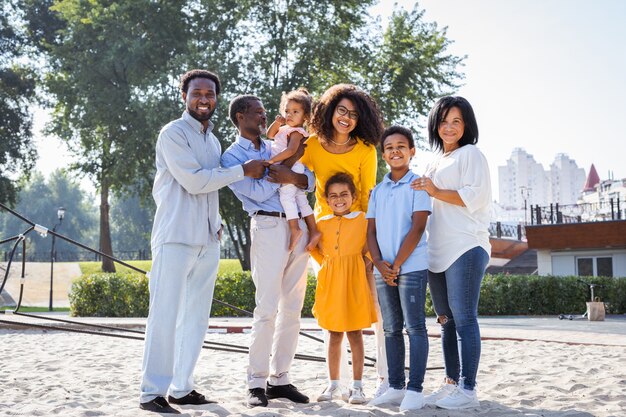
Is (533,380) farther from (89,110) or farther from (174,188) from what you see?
(89,110)

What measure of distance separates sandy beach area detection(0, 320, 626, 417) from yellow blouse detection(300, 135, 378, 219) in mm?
1487

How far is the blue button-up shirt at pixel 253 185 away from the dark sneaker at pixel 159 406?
1.46 m

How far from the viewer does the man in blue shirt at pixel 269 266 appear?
497 cm

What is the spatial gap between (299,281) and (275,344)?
1.64ft

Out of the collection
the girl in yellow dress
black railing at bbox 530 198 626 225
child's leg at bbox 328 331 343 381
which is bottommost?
child's leg at bbox 328 331 343 381

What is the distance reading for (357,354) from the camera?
5.02 meters

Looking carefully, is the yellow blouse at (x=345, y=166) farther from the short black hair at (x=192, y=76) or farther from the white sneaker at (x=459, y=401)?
the white sneaker at (x=459, y=401)

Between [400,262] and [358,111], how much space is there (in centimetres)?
121

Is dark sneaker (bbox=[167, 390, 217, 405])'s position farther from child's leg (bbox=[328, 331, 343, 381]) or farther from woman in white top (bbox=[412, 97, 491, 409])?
woman in white top (bbox=[412, 97, 491, 409])

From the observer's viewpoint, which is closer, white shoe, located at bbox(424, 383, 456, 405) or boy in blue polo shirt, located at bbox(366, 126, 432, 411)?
boy in blue polo shirt, located at bbox(366, 126, 432, 411)

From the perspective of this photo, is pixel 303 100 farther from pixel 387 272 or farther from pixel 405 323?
pixel 405 323

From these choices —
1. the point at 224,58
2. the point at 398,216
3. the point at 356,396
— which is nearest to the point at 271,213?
the point at 398,216

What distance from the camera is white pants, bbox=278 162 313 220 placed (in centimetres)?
502

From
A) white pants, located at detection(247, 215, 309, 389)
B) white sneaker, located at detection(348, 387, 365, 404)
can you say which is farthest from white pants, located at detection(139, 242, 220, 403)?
white sneaker, located at detection(348, 387, 365, 404)
